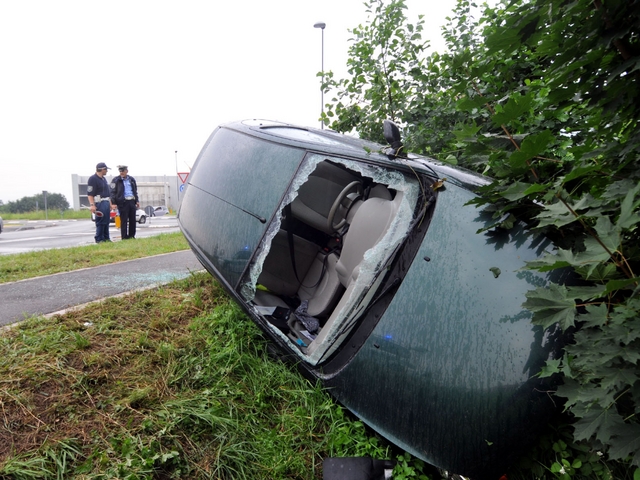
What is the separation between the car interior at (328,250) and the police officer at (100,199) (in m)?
6.12

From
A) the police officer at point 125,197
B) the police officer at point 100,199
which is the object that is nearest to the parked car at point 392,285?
the police officer at point 100,199

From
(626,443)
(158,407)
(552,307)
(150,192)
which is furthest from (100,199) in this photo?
(150,192)

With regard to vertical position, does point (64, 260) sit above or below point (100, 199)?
below

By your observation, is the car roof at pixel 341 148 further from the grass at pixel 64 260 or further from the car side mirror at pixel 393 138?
the grass at pixel 64 260

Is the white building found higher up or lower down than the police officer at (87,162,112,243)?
lower down

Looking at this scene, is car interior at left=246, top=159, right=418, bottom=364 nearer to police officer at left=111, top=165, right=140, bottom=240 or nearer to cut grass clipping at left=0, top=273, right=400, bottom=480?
cut grass clipping at left=0, top=273, right=400, bottom=480

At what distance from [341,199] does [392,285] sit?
1040 millimetres

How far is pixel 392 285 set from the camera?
1.98m

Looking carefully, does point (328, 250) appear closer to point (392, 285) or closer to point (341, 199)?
point (341, 199)

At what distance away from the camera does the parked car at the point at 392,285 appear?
1557 mm

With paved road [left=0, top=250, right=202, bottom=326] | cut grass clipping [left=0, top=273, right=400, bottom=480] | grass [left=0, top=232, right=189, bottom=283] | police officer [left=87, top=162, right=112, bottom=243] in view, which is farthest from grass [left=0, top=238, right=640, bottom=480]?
police officer [left=87, top=162, right=112, bottom=243]

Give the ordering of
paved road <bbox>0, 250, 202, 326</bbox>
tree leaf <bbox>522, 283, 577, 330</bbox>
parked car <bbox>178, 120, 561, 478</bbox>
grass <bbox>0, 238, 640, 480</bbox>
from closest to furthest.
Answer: tree leaf <bbox>522, 283, 577, 330</bbox>, parked car <bbox>178, 120, 561, 478</bbox>, grass <bbox>0, 238, 640, 480</bbox>, paved road <bbox>0, 250, 202, 326</bbox>

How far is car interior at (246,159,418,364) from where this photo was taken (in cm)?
206

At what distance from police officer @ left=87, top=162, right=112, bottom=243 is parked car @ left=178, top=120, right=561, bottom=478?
5.70 meters
